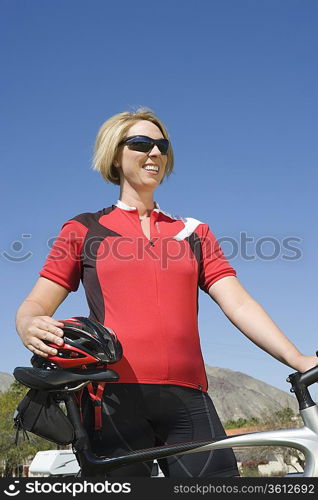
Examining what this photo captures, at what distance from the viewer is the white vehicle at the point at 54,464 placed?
24.5 metres

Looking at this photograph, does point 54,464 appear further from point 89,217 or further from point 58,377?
point 58,377

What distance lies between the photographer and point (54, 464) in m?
24.6

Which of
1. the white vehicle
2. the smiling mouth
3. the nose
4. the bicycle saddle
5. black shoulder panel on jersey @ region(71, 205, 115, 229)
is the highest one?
the nose

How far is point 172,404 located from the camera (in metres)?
3.23

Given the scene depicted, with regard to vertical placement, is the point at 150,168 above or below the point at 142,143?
below

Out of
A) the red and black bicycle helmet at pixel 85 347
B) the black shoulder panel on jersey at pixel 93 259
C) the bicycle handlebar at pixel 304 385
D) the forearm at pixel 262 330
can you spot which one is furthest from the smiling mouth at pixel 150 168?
the bicycle handlebar at pixel 304 385

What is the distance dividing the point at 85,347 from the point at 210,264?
3.33 feet

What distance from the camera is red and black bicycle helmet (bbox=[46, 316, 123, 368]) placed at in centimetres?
295

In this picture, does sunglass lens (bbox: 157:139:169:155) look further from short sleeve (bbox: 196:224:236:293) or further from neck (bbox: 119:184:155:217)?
short sleeve (bbox: 196:224:236:293)

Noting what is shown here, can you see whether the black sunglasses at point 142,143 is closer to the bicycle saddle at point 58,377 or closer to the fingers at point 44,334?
the fingers at point 44,334

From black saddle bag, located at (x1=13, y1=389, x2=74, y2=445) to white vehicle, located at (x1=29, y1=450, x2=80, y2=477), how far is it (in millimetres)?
21974

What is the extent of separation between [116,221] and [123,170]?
0.39 meters

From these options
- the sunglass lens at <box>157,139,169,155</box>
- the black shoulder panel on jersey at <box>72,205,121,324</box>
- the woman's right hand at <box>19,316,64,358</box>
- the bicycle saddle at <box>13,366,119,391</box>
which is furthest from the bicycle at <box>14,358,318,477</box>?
the sunglass lens at <box>157,139,169,155</box>

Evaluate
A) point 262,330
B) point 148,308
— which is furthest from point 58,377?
point 262,330
